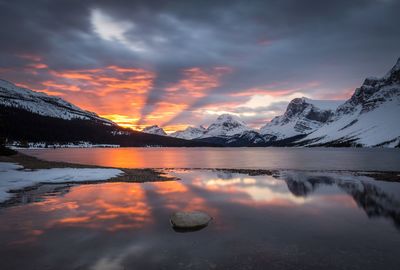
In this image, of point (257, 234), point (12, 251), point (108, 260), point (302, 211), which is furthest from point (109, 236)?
point (302, 211)

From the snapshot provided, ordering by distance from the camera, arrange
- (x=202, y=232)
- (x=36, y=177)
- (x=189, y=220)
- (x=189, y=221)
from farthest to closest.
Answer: (x=36, y=177) → (x=189, y=220) → (x=189, y=221) → (x=202, y=232)

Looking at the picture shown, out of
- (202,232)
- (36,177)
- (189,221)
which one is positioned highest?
(36,177)

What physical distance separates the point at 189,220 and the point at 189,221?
130 millimetres

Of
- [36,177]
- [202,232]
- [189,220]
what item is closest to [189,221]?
[189,220]

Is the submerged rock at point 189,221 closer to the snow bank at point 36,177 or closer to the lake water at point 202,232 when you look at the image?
the lake water at point 202,232

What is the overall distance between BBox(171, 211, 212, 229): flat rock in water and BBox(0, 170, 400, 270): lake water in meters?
0.66

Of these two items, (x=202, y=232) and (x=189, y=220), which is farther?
(x=189, y=220)

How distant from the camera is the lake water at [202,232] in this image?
14617 mm

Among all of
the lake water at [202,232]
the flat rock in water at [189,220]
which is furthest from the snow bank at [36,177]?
the flat rock in water at [189,220]

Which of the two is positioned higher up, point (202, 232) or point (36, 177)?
point (36, 177)

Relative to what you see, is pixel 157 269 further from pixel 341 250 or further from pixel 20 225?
pixel 20 225

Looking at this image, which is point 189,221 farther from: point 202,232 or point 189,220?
point 202,232

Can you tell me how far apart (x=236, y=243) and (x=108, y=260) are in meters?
7.02

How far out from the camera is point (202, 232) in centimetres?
1961
